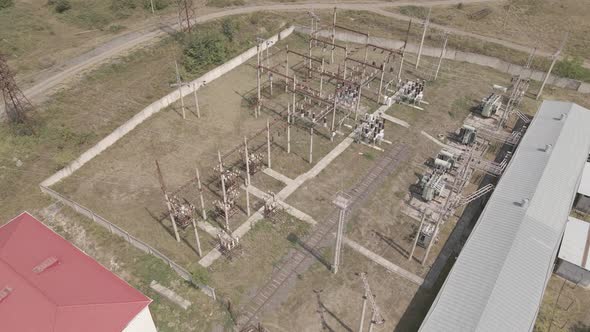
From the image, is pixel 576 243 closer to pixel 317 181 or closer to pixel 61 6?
pixel 317 181

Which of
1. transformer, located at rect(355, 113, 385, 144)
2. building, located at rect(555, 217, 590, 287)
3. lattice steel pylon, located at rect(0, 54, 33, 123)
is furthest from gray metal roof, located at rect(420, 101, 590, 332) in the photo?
lattice steel pylon, located at rect(0, 54, 33, 123)

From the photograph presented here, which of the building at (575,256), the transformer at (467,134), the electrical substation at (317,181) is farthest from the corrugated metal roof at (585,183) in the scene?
the transformer at (467,134)

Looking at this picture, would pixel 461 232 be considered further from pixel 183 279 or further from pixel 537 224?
pixel 183 279

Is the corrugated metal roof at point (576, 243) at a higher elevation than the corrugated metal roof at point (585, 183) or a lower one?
lower

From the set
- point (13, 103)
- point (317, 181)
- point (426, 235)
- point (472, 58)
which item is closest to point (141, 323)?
point (317, 181)

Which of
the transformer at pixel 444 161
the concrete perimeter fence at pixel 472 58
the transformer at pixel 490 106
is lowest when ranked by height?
the transformer at pixel 444 161

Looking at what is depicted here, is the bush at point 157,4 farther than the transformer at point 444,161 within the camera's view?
Yes

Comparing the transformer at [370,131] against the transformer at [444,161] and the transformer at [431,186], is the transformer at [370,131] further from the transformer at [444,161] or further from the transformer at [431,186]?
the transformer at [431,186]
